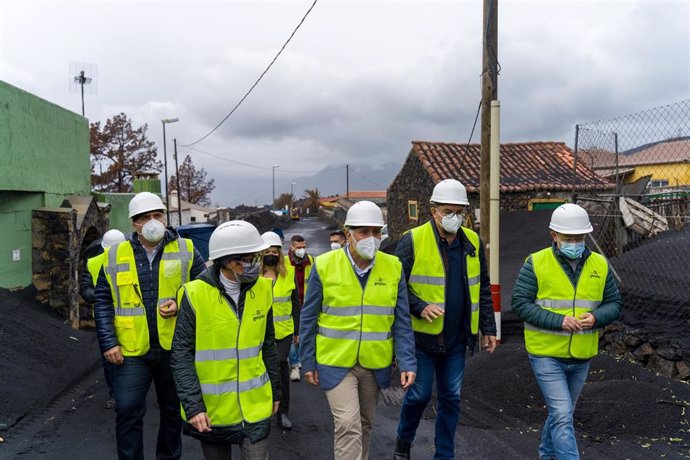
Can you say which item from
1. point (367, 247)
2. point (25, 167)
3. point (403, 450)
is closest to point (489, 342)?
point (403, 450)

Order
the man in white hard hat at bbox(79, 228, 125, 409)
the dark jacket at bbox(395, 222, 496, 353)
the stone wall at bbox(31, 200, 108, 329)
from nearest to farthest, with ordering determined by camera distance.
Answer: the dark jacket at bbox(395, 222, 496, 353) < the man in white hard hat at bbox(79, 228, 125, 409) < the stone wall at bbox(31, 200, 108, 329)

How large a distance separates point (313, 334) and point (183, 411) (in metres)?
1.06

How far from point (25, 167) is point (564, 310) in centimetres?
1099

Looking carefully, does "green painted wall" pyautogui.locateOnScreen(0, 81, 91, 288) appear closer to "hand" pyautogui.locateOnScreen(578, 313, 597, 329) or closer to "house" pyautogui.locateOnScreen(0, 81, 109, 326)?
"house" pyautogui.locateOnScreen(0, 81, 109, 326)

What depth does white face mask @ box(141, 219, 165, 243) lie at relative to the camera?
171 inches

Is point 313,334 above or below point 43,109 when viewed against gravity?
below

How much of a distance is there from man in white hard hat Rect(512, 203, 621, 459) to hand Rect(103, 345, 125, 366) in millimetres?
3046

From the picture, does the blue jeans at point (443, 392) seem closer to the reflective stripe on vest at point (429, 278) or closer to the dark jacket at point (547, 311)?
the reflective stripe on vest at point (429, 278)

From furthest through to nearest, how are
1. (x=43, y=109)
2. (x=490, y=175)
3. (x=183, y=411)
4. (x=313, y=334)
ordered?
(x=43, y=109)
(x=490, y=175)
(x=313, y=334)
(x=183, y=411)

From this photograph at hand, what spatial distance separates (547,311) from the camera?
4293 mm

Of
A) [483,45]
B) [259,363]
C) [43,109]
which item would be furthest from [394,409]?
[43,109]

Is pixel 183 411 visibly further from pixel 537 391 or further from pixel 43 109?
pixel 43 109

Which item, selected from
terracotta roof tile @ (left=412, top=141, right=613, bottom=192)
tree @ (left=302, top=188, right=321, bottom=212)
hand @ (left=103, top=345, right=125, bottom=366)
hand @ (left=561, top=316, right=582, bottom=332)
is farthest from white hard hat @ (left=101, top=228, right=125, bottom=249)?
tree @ (left=302, top=188, right=321, bottom=212)

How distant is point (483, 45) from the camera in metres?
8.32
